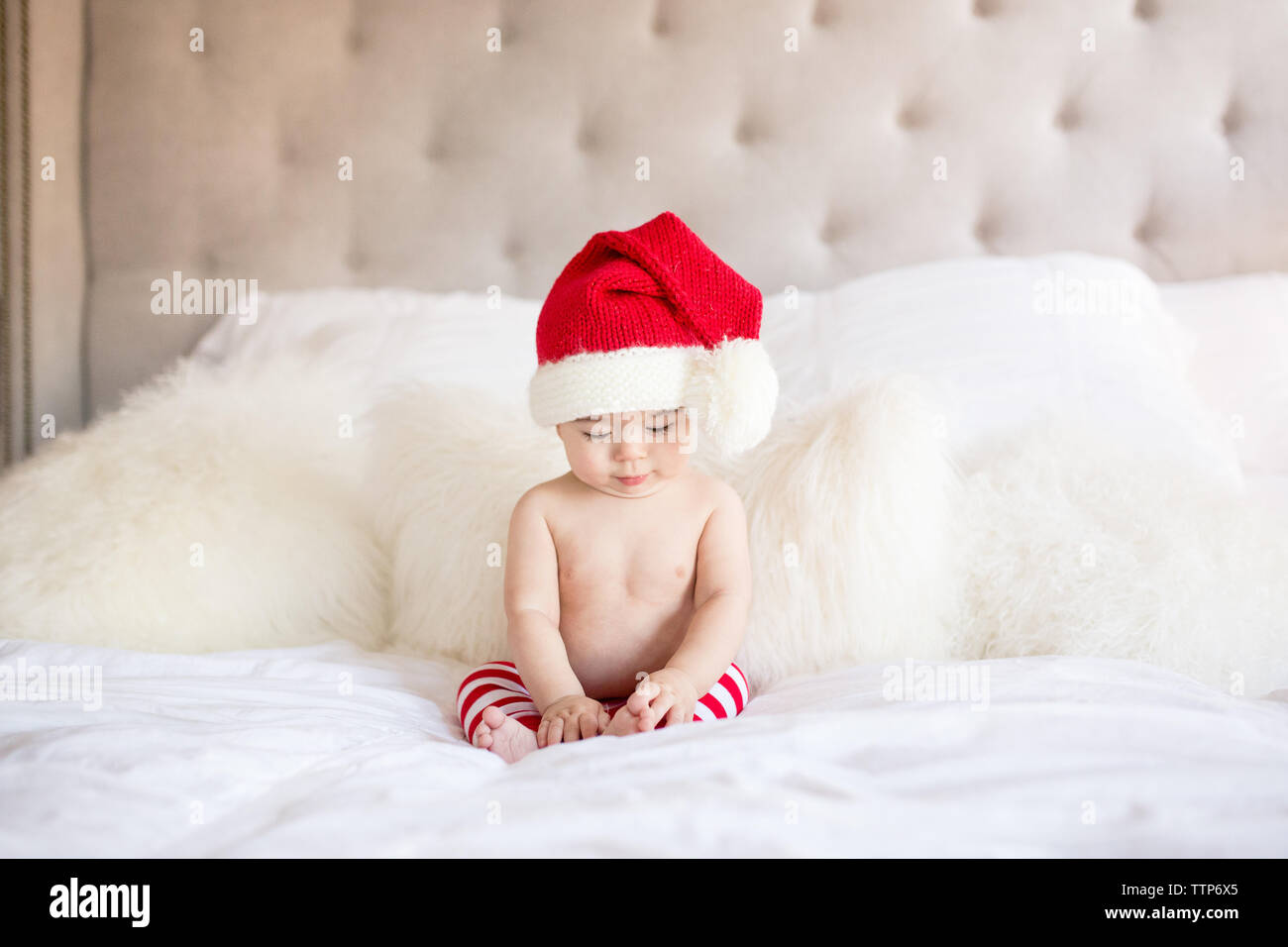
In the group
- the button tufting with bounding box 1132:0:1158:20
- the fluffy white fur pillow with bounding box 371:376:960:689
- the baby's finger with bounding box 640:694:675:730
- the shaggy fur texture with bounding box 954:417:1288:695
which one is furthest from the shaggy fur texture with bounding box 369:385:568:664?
the button tufting with bounding box 1132:0:1158:20

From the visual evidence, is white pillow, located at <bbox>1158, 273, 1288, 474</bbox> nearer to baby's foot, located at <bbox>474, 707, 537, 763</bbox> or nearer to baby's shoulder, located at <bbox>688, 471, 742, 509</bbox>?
baby's shoulder, located at <bbox>688, 471, 742, 509</bbox>

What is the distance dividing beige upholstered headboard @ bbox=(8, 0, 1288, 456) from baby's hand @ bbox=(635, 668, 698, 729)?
1139 mm

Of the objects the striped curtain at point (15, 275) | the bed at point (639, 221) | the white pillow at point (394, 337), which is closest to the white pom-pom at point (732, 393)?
the bed at point (639, 221)

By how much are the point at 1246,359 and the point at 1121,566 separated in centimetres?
83

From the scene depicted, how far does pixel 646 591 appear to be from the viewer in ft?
3.23

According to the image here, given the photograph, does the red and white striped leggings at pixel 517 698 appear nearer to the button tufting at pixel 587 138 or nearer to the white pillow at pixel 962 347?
the white pillow at pixel 962 347

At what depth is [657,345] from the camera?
91cm

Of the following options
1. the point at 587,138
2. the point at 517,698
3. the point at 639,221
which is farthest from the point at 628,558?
the point at 587,138

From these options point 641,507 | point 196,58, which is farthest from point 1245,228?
point 196,58

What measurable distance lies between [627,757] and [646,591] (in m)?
0.29

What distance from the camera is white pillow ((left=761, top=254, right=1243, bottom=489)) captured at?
1.26m

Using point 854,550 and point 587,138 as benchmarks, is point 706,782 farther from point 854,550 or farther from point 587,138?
point 587,138
